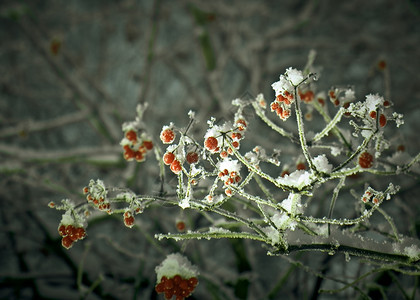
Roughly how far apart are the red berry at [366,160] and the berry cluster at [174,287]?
37.7 inches

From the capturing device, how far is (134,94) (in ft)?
26.6

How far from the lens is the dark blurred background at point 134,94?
341 cm

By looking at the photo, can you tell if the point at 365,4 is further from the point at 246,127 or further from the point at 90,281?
the point at 90,281

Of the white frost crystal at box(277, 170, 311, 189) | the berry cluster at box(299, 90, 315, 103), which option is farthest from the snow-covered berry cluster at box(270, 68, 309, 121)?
the berry cluster at box(299, 90, 315, 103)

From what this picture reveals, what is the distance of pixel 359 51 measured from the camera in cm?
554

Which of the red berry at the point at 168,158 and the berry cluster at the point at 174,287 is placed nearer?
the red berry at the point at 168,158

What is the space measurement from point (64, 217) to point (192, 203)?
656mm

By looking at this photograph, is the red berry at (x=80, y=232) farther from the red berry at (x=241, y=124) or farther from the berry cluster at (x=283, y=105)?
the berry cluster at (x=283, y=105)

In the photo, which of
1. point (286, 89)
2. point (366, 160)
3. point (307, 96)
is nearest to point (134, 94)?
point (307, 96)

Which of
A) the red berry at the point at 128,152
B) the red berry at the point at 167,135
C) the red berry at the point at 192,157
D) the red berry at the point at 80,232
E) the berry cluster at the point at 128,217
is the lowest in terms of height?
the red berry at the point at 80,232

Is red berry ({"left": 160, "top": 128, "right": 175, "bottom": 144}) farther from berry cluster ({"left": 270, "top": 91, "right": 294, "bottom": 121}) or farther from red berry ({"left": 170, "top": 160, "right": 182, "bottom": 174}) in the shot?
berry cluster ({"left": 270, "top": 91, "right": 294, "bottom": 121})

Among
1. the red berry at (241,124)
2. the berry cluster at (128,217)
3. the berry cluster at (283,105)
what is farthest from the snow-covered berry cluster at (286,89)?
the berry cluster at (128,217)

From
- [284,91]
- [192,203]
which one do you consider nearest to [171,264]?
[192,203]

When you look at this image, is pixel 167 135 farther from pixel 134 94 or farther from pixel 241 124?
pixel 134 94
